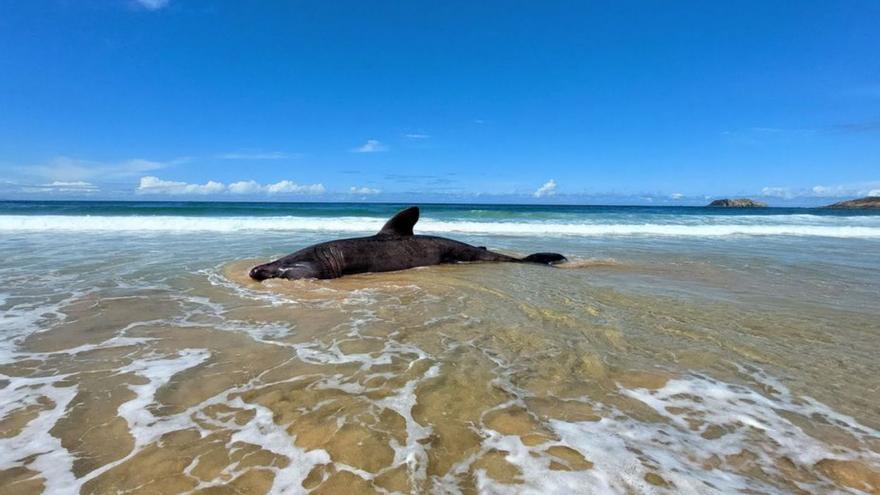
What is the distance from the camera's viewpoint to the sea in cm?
222

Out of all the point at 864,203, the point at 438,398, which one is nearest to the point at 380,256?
the point at 438,398

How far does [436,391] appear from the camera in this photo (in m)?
3.09

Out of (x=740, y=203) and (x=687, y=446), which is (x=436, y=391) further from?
(x=740, y=203)

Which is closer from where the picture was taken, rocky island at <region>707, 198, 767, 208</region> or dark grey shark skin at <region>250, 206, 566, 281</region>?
dark grey shark skin at <region>250, 206, 566, 281</region>

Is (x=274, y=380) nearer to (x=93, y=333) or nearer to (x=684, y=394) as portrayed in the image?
(x=93, y=333)

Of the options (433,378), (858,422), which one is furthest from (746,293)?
(433,378)

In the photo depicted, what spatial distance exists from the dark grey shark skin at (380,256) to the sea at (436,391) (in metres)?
0.99

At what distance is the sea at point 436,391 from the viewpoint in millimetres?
2221

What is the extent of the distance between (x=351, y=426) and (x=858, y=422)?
3.02m

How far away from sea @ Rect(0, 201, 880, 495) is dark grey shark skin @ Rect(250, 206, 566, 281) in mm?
991

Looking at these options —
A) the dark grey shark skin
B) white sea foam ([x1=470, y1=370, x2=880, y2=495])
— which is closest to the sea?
white sea foam ([x1=470, y1=370, x2=880, y2=495])

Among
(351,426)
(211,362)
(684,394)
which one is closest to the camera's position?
(351,426)

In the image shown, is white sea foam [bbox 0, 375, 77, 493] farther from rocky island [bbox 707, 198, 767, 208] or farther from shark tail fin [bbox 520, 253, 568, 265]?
rocky island [bbox 707, 198, 767, 208]

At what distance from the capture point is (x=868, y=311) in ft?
17.8
